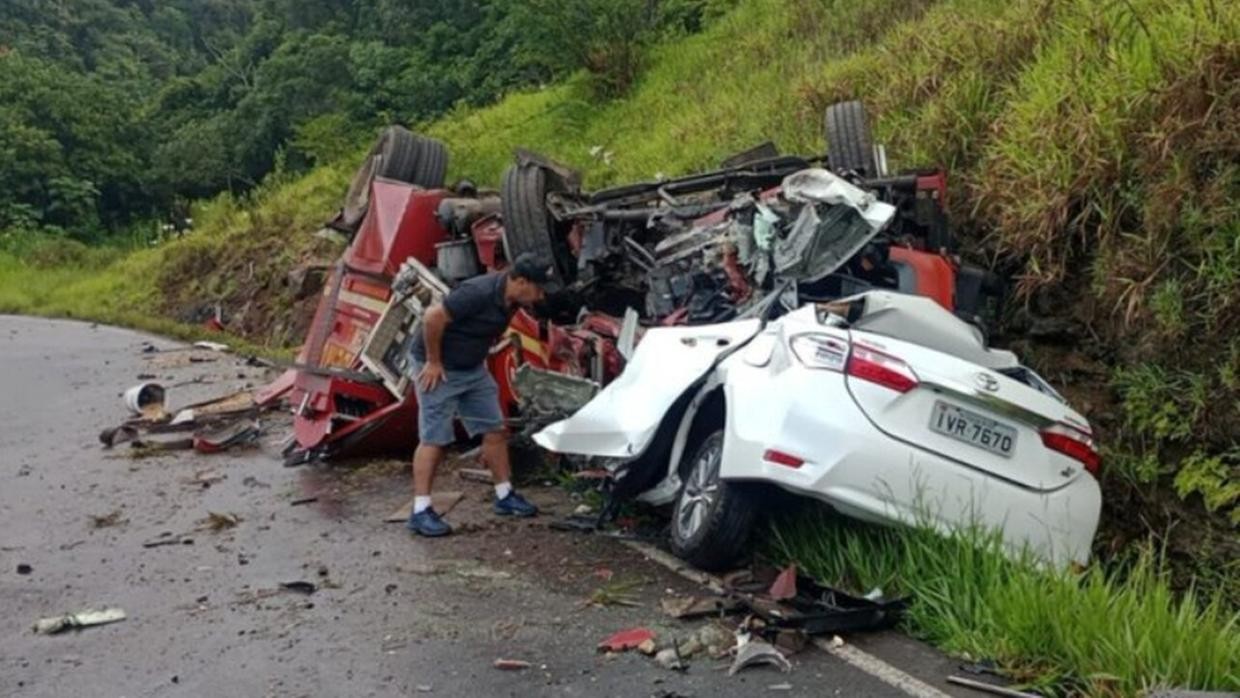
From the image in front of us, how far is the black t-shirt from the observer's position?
6504 mm

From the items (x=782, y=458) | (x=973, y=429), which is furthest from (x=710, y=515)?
(x=973, y=429)

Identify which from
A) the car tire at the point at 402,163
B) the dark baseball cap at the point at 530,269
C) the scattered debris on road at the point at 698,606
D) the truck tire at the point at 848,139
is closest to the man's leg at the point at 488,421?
the dark baseball cap at the point at 530,269

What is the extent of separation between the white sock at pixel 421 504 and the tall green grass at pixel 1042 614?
85.8 inches

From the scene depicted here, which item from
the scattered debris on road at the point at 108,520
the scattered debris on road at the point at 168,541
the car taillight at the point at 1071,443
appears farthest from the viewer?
the scattered debris on road at the point at 108,520

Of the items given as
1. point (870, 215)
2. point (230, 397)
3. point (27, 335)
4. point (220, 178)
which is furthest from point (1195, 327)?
point (220, 178)

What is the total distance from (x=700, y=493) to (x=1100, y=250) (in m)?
2.69

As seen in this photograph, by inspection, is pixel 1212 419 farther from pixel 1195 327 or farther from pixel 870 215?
pixel 870 215

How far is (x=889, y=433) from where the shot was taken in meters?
4.71

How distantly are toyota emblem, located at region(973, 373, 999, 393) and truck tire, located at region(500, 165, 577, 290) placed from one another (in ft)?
11.5

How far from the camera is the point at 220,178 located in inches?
1378

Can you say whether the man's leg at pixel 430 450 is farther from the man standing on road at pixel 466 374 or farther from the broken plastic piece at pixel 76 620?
the broken plastic piece at pixel 76 620

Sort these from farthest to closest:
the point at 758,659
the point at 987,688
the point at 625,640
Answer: the point at 625,640
the point at 758,659
the point at 987,688

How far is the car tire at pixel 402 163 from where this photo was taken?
31.8 ft

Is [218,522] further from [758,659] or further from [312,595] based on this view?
[758,659]
